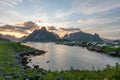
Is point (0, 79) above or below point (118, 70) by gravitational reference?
below

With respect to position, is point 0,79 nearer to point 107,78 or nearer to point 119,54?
point 107,78

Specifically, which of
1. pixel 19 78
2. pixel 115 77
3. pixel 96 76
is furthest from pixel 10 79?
pixel 115 77

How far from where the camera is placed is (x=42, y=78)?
92.9 ft

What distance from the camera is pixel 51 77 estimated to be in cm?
2741

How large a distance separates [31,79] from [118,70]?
11.8 m

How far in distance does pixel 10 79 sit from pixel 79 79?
10265 millimetres

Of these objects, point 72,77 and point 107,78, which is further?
point 72,77

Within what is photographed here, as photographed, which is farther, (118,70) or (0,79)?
(0,79)

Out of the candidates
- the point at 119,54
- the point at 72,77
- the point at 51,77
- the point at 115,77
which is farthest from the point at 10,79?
the point at 119,54

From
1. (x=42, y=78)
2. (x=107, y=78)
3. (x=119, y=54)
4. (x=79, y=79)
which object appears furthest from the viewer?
(x=119, y=54)

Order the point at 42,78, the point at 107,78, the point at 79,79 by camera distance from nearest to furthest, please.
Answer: the point at 107,78 → the point at 79,79 → the point at 42,78

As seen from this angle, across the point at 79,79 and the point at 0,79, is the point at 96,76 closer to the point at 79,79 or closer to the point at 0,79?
the point at 79,79

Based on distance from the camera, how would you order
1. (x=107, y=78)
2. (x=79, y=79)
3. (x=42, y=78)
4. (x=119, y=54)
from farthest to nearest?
(x=119, y=54)
(x=42, y=78)
(x=79, y=79)
(x=107, y=78)

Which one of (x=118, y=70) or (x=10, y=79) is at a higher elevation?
(x=118, y=70)
